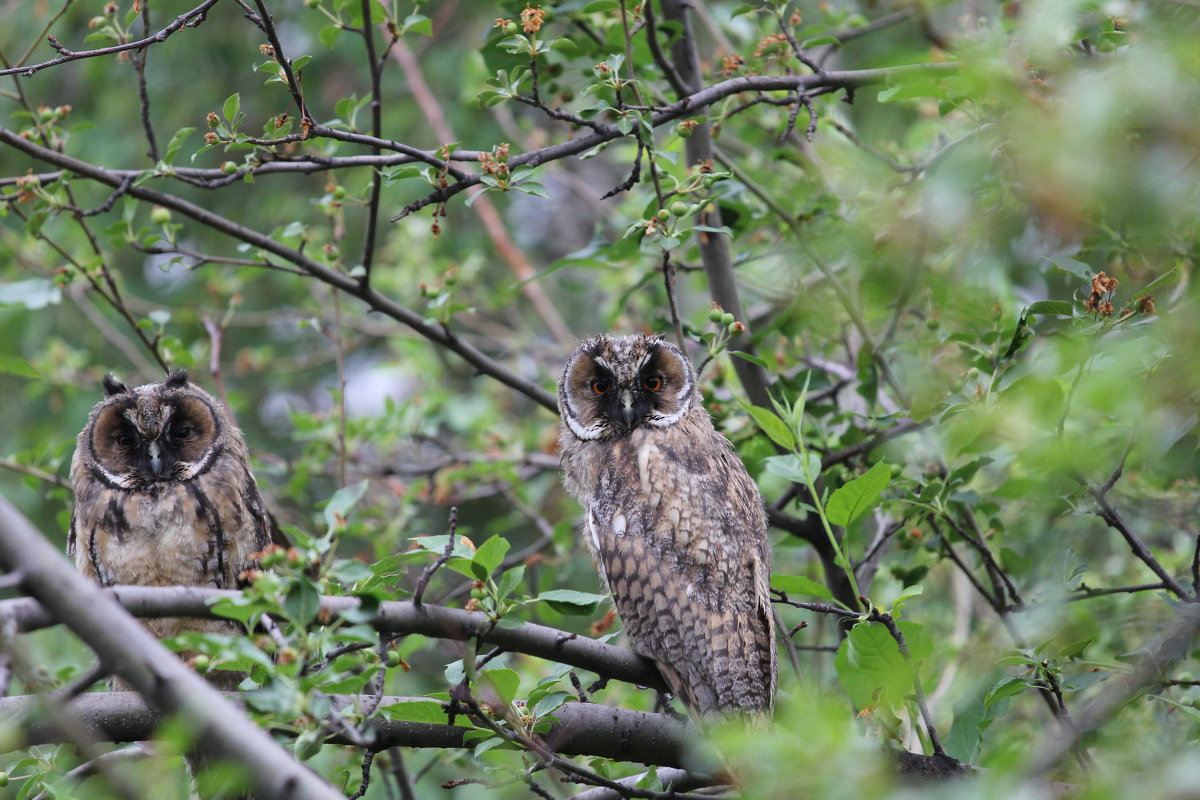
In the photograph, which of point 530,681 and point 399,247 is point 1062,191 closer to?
point 530,681

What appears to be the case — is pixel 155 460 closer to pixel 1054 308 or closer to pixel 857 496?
pixel 857 496

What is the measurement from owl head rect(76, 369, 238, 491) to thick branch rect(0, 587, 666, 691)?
1.96 metres

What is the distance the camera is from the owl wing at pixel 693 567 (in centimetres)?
353

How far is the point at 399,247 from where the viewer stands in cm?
668

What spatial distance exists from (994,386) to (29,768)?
113 inches

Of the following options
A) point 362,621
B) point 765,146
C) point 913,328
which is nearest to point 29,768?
point 362,621

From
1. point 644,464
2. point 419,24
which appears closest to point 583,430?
point 644,464

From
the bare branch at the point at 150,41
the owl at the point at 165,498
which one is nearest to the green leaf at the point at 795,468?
the bare branch at the point at 150,41

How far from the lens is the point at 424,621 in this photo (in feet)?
7.59

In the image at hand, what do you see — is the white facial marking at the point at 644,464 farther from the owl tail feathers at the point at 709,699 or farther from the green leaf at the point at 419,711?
the green leaf at the point at 419,711

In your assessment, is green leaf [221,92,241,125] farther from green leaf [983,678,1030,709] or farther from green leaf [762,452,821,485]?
green leaf [983,678,1030,709]

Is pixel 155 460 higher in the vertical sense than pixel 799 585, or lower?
higher

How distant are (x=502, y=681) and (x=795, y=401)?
5.24 ft

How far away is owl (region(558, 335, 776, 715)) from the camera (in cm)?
354
